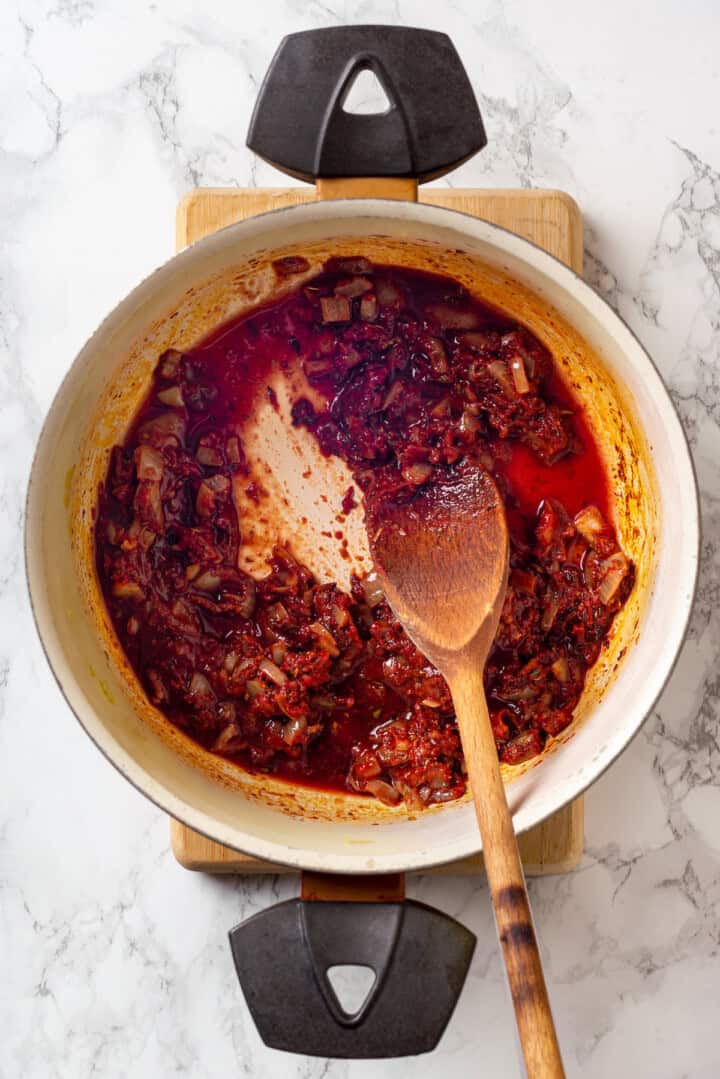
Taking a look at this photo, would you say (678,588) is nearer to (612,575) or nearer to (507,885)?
(612,575)

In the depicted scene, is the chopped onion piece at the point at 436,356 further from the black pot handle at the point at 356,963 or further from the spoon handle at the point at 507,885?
the black pot handle at the point at 356,963

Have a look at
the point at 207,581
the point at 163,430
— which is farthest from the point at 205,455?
the point at 207,581

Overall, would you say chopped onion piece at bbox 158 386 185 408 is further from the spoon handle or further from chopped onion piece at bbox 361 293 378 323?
the spoon handle

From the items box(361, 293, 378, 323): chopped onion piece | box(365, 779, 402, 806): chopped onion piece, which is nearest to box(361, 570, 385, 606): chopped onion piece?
box(365, 779, 402, 806): chopped onion piece

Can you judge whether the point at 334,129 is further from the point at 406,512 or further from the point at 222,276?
the point at 406,512

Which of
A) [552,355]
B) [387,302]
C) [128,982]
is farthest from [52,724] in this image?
[552,355]

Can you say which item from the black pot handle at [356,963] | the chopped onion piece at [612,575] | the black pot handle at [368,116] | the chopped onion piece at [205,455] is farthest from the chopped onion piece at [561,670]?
the black pot handle at [368,116]
